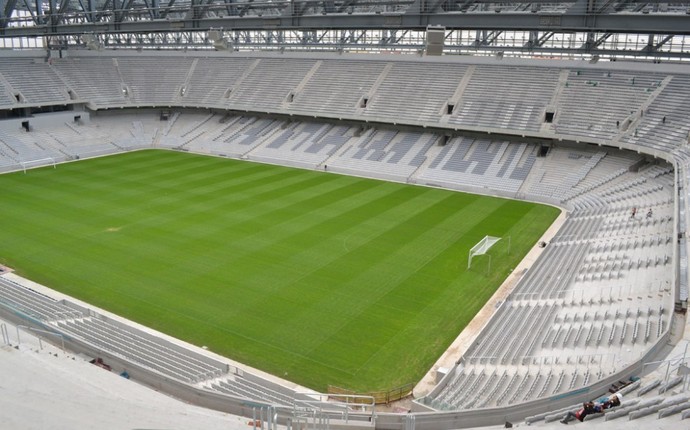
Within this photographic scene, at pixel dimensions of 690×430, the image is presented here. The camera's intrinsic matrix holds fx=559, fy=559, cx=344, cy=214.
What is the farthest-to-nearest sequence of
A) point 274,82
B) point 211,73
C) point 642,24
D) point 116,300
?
1. point 211,73
2. point 274,82
3. point 642,24
4. point 116,300

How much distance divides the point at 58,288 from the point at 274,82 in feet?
102

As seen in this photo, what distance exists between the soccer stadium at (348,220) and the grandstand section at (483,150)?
0.43 feet

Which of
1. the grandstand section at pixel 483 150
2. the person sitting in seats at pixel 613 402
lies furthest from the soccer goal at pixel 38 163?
the person sitting in seats at pixel 613 402

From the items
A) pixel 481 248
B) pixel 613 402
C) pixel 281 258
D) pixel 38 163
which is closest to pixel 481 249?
pixel 481 248

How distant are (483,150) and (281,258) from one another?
19350 mm

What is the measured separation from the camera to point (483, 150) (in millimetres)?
35938

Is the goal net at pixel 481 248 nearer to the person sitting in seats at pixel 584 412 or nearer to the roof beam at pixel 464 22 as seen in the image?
the roof beam at pixel 464 22

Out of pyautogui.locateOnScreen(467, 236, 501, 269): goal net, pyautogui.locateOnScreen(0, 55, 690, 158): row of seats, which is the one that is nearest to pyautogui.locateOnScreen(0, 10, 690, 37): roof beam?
pyautogui.locateOnScreen(467, 236, 501, 269): goal net

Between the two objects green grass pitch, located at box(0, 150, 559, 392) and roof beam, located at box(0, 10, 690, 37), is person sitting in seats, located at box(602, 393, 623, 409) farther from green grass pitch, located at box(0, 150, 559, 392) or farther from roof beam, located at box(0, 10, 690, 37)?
roof beam, located at box(0, 10, 690, 37)

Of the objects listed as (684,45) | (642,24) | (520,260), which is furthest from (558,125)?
(520,260)

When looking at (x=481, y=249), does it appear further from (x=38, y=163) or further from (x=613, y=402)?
(x=38, y=163)

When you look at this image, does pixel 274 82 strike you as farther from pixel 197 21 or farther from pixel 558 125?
pixel 558 125

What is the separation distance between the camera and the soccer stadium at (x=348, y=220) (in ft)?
40.1

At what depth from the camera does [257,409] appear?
1116 centimetres
